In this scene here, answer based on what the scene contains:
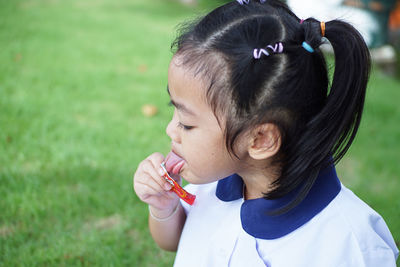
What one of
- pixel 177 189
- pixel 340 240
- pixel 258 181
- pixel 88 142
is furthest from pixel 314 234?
pixel 88 142

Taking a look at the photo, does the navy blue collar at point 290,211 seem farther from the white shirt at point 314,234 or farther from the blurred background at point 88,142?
the blurred background at point 88,142

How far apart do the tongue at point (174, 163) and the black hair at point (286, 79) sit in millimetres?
209

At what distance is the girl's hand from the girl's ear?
35 cm

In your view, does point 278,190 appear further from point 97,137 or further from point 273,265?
point 97,137

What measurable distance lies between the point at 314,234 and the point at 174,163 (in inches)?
19.0

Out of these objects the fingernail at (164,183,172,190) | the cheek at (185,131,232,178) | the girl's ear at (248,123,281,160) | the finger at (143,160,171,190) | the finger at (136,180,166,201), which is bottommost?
the finger at (136,180,166,201)

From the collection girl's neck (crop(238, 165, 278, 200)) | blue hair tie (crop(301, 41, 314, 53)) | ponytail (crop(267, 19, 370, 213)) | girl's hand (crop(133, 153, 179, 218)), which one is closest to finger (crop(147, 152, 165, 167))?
girl's hand (crop(133, 153, 179, 218))

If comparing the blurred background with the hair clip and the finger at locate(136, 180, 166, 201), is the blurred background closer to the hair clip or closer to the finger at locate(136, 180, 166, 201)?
the hair clip

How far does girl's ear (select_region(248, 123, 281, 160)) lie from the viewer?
1129 mm

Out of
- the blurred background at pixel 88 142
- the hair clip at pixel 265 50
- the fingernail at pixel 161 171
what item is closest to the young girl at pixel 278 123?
the hair clip at pixel 265 50

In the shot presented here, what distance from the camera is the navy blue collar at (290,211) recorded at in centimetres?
116

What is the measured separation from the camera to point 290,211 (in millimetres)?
1178

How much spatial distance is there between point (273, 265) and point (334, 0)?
5735mm

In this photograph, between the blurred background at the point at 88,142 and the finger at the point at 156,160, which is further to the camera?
the blurred background at the point at 88,142
